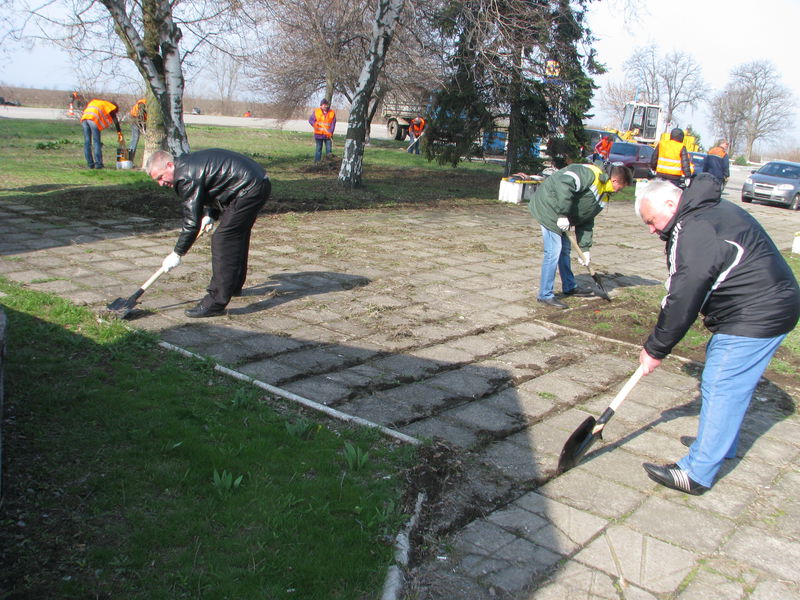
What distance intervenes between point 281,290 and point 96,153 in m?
9.53

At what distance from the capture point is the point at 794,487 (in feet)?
13.3

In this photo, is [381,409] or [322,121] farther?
[322,121]

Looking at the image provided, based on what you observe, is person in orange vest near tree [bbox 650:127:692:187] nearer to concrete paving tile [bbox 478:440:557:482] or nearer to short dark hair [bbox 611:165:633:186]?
short dark hair [bbox 611:165:633:186]

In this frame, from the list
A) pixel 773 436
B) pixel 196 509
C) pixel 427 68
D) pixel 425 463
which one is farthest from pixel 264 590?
pixel 427 68

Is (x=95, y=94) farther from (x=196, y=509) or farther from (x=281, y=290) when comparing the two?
(x=196, y=509)

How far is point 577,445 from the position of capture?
4.02m

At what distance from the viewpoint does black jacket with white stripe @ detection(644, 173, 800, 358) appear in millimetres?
3604

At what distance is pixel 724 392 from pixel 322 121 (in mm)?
16786

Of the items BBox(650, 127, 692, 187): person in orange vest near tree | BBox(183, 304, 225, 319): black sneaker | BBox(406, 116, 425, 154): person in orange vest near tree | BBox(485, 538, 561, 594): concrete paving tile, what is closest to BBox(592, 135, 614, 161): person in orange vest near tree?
BBox(406, 116, 425, 154): person in orange vest near tree

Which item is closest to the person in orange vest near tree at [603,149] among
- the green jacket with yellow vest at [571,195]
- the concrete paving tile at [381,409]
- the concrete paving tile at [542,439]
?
the green jacket with yellow vest at [571,195]

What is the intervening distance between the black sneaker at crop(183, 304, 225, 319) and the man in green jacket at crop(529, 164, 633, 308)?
339 cm

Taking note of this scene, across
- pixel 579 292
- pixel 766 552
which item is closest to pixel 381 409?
pixel 766 552

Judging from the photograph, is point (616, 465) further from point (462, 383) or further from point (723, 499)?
point (462, 383)

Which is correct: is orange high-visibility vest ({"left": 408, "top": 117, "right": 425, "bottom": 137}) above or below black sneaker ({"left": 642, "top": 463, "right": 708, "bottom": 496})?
above
